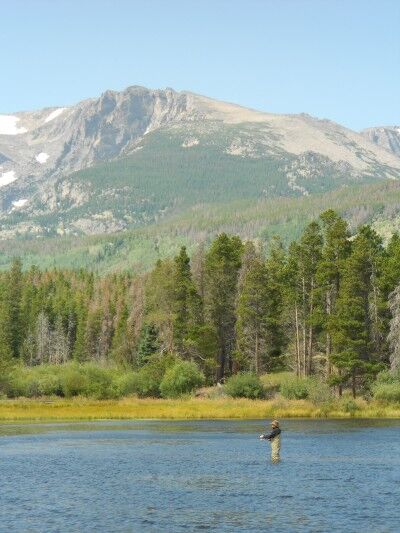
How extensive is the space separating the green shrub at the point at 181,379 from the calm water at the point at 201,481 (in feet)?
114

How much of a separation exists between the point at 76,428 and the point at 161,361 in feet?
117

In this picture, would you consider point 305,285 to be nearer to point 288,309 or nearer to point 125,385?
point 288,309

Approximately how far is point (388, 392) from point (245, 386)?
17.4 meters

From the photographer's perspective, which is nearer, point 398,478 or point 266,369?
point 398,478

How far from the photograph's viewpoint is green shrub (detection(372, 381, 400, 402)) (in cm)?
10719

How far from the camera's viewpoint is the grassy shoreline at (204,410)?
106 m

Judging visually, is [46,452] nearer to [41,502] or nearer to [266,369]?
[41,502]

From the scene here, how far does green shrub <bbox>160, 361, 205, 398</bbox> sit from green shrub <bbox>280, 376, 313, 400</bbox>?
14191 millimetres

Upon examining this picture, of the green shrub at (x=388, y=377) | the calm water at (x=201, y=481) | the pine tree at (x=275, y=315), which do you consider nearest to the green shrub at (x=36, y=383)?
the pine tree at (x=275, y=315)

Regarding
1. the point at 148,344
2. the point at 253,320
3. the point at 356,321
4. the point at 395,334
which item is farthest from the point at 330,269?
the point at 148,344

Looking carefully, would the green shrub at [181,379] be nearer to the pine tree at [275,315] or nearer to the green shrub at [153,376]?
the green shrub at [153,376]

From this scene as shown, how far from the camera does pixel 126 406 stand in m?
119

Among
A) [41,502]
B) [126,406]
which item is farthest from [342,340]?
[41,502]

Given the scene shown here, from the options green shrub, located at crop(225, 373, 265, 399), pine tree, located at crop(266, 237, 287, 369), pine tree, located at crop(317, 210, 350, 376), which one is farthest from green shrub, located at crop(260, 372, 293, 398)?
pine tree, located at crop(317, 210, 350, 376)
